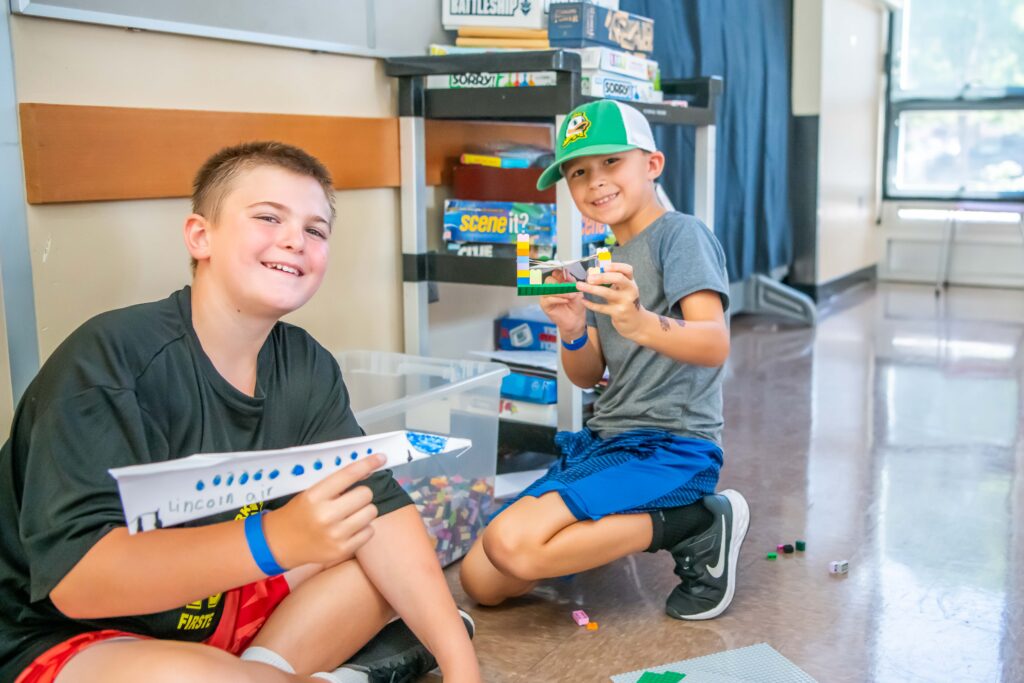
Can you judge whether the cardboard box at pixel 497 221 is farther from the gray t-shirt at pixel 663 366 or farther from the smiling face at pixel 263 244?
the smiling face at pixel 263 244

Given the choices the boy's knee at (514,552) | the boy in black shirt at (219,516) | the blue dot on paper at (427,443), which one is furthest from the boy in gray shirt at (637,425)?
the blue dot on paper at (427,443)

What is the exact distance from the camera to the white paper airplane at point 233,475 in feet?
3.22

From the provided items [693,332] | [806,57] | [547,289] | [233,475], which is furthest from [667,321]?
[806,57]

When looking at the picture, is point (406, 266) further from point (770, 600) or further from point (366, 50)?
point (770, 600)

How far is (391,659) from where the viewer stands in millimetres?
1466

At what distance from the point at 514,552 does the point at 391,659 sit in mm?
291

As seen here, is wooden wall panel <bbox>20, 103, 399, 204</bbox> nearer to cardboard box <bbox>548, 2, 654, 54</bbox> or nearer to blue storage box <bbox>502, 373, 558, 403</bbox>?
cardboard box <bbox>548, 2, 654, 54</bbox>

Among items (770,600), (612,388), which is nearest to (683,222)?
(612,388)

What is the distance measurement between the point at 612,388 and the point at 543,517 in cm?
30

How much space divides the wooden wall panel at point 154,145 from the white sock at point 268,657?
74cm

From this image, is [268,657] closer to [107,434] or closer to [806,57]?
[107,434]

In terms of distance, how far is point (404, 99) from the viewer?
2.32m

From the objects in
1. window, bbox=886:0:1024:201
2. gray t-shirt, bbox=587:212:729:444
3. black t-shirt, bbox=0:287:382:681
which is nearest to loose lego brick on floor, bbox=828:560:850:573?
gray t-shirt, bbox=587:212:729:444

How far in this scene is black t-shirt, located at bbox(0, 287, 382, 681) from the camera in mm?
1071
